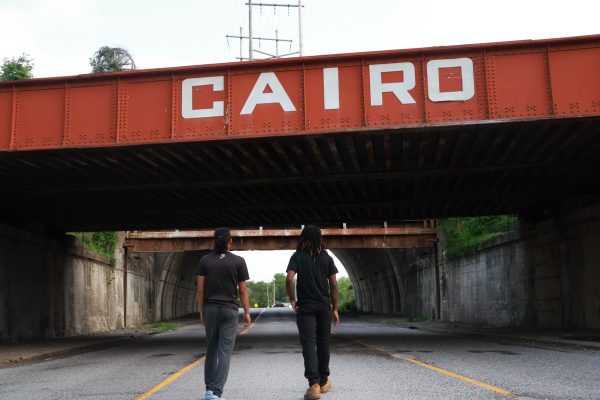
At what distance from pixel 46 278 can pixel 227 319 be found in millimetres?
18100

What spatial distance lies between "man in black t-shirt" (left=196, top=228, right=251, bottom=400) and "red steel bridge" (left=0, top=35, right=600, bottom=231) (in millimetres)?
7780

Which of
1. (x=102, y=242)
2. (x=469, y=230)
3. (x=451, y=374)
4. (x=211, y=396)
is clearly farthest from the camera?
(x=102, y=242)

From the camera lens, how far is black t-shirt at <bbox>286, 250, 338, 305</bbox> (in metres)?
7.19

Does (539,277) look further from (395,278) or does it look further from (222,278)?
(395,278)

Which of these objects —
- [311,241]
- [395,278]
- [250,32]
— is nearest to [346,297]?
[250,32]

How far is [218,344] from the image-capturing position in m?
6.83

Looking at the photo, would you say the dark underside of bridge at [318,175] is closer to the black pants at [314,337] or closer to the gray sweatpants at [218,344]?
the black pants at [314,337]

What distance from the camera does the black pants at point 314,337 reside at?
7.07 metres

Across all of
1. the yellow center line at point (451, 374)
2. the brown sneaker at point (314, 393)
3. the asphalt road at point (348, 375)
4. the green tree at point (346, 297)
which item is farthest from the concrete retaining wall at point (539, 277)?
the green tree at point (346, 297)

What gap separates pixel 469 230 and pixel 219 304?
26.8m

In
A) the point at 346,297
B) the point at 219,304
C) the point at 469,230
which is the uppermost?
the point at 469,230

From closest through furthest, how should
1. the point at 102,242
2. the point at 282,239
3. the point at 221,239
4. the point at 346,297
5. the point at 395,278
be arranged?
the point at 221,239, the point at 102,242, the point at 282,239, the point at 395,278, the point at 346,297

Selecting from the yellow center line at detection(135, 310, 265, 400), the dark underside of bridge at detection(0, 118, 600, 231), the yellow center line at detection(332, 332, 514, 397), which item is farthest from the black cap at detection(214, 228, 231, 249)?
the dark underside of bridge at detection(0, 118, 600, 231)

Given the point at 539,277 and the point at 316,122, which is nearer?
the point at 316,122
